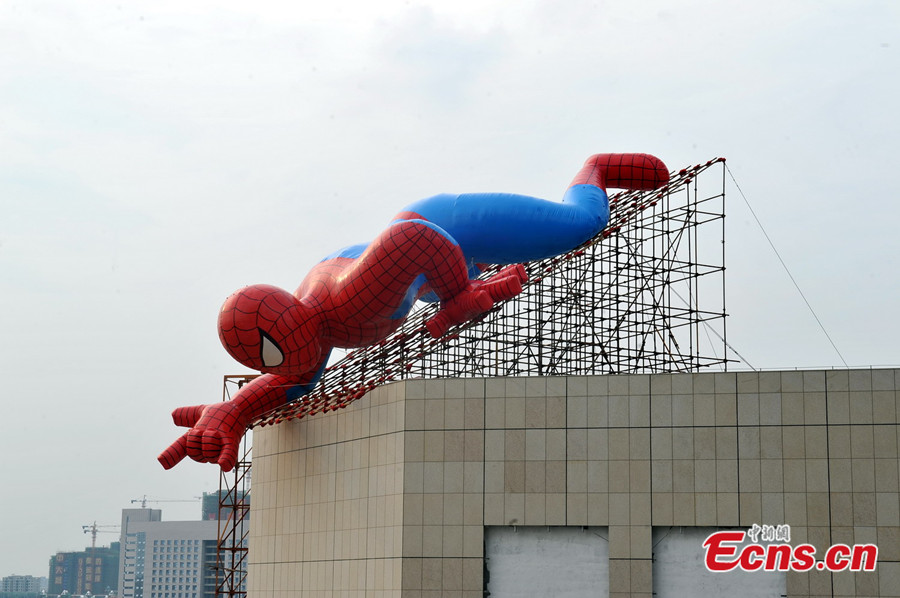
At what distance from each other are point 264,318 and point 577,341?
8120mm

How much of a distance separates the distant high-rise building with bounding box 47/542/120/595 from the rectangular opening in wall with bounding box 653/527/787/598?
183 meters

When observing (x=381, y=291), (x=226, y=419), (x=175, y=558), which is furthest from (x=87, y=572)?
(x=381, y=291)

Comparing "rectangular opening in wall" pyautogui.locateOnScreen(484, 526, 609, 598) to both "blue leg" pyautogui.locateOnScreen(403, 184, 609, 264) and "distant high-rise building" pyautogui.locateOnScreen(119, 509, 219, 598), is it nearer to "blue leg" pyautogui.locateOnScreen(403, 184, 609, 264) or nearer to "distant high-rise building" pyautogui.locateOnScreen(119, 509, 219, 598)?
"blue leg" pyautogui.locateOnScreen(403, 184, 609, 264)

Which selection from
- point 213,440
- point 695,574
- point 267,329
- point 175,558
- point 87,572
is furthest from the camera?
point 87,572

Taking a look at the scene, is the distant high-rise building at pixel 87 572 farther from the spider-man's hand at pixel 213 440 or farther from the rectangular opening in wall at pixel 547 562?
the rectangular opening in wall at pixel 547 562

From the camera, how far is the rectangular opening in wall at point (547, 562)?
19641 mm

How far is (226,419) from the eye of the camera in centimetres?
2264

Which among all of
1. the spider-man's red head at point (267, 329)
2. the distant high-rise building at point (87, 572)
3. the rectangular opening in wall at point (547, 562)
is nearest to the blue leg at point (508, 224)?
the spider-man's red head at point (267, 329)

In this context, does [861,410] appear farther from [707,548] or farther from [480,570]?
[480,570]

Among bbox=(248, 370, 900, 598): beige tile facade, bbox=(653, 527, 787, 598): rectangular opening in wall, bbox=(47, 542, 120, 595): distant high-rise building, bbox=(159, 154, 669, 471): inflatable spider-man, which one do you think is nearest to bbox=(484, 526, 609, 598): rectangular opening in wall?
bbox=(248, 370, 900, 598): beige tile facade

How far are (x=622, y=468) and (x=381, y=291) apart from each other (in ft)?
16.6

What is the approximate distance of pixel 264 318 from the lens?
66.6 feet

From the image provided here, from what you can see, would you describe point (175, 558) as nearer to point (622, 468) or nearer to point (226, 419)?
point (226, 419)

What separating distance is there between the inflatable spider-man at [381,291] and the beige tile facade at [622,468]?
61.1 inches
